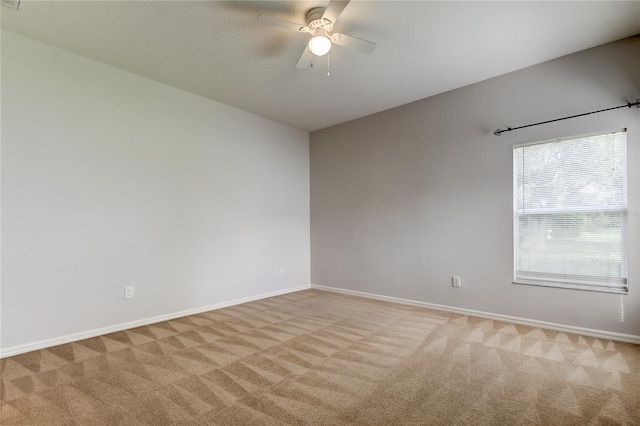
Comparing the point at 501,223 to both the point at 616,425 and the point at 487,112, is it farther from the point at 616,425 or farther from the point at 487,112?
the point at 616,425

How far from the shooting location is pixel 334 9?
6.94 feet

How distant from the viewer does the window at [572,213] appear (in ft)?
9.36

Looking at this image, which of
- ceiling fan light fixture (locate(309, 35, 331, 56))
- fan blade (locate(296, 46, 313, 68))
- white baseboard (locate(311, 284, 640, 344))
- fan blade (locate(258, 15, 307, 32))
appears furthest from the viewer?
white baseboard (locate(311, 284, 640, 344))

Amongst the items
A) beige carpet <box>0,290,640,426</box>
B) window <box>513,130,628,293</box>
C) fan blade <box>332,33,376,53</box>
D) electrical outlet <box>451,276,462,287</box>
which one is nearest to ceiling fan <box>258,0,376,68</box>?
fan blade <box>332,33,376,53</box>

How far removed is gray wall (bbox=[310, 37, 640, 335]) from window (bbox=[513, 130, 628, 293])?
0.29ft

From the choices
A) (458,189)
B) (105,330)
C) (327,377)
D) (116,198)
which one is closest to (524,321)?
(458,189)

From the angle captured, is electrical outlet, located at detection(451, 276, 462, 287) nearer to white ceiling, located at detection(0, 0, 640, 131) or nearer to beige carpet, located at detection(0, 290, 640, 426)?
beige carpet, located at detection(0, 290, 640, 426)

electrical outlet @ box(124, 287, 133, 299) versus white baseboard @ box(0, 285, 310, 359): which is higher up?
electrical outlet @ box(124, 287, 133, 299)

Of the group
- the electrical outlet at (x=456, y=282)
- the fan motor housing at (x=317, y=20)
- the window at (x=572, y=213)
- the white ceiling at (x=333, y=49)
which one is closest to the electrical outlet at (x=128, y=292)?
the white ceiling at (x=333, y=49)

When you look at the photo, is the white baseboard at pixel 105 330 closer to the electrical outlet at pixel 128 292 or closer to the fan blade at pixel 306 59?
the electrical outlet at pixel 128 292

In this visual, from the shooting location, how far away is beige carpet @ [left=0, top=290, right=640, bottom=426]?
177 centimetres

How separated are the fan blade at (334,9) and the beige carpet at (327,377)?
2.54 metres

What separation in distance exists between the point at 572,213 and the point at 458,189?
1.11 metres

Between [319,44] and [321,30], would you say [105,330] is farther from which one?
[321,30]
